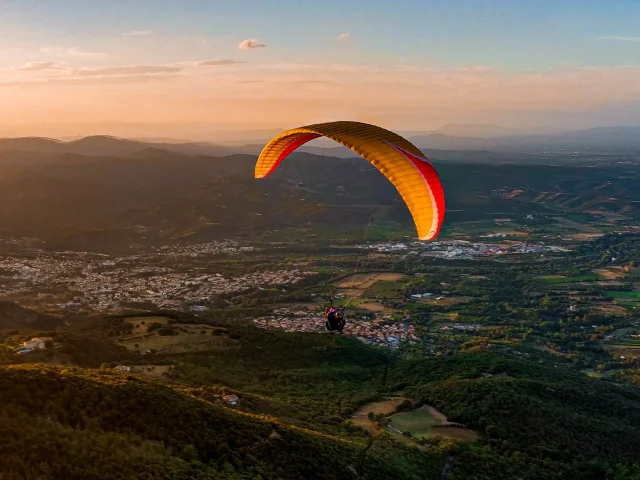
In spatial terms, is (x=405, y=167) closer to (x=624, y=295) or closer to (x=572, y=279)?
(x=624, y=295)

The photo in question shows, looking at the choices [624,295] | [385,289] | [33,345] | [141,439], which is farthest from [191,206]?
[141,439]

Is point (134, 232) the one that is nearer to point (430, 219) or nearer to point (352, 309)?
point (352, 309)

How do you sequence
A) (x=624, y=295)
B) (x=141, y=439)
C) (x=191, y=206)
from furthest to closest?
(x=191, y=206)
(x=624, y=295)
(x=141, y=439)

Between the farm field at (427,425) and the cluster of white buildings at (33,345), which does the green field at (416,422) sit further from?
the cluster of white buildings at (33,345)

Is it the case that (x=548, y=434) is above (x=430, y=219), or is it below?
below

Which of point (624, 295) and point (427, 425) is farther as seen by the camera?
point (624, 295)

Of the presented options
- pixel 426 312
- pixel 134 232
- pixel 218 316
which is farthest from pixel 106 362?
pixel 134 232

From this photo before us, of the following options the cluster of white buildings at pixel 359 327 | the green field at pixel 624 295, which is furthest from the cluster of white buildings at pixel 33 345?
the green field at pixel 624 295

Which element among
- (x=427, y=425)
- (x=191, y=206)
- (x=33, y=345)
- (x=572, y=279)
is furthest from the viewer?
(x=191, y=206)
